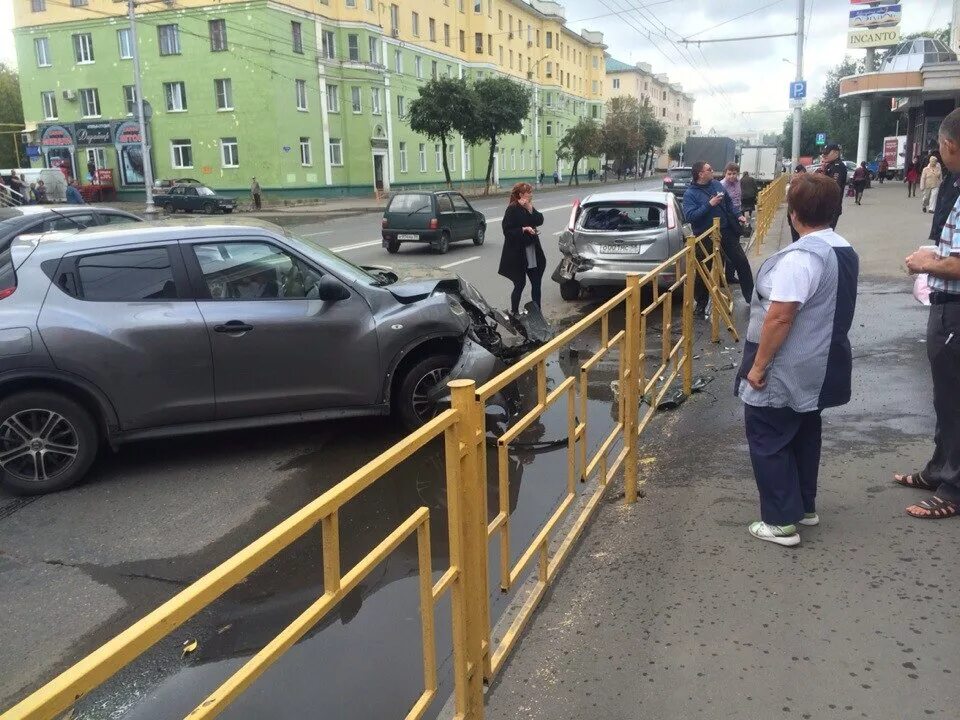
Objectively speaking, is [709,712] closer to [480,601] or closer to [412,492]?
[480,601]

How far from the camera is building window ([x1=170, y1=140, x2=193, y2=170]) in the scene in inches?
1694

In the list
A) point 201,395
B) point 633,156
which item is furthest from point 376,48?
point 201,395

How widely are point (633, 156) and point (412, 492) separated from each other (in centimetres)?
8220

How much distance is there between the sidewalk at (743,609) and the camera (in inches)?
101

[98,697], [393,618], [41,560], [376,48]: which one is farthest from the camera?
[376,48]

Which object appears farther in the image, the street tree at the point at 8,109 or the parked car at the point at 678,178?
the street tree at the point at 8,109

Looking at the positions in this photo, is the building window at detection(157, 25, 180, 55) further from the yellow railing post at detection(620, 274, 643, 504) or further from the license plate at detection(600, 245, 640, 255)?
the yellow railing post at detection(620, 274, 643, 504)

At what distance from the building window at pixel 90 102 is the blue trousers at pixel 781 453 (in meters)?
49.0

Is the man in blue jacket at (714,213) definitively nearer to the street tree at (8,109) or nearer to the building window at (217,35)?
the building window at (217,35)

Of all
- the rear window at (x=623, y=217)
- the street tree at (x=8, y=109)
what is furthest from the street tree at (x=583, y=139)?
the rear window at (x=623, y=217)

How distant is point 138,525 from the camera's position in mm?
4410

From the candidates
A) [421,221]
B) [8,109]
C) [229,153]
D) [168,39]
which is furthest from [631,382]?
[8,109]

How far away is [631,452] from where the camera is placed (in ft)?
13.7

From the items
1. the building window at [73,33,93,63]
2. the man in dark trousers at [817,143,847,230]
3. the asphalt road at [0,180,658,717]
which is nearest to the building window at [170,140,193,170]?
the building window at [73,33,93,63]
